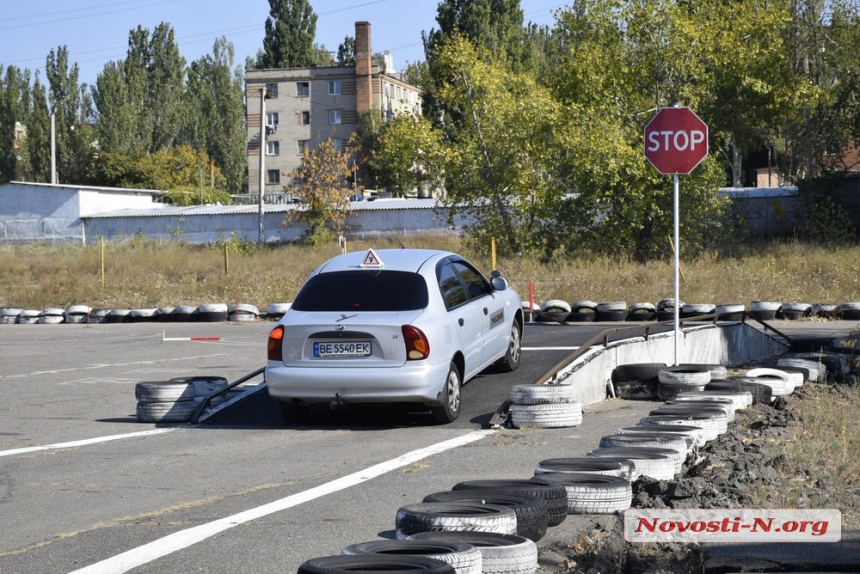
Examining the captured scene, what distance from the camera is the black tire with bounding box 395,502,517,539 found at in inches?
222

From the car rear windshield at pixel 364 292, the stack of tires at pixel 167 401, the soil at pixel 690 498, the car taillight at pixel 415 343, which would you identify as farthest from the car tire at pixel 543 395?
the stack of tires at pixel 167 401

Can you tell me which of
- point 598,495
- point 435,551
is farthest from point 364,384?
point 435,551

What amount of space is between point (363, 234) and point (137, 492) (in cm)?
5692

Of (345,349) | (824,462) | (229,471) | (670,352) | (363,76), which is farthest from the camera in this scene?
(363,76)

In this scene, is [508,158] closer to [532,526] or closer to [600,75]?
[600,75]

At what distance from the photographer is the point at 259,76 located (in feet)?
320

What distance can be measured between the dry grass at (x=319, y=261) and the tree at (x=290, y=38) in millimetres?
50144

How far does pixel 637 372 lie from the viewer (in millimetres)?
13984

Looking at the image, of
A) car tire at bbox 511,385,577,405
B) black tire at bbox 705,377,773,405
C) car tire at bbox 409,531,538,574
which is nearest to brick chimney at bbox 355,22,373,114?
black tire at bbox 705,377,773,405

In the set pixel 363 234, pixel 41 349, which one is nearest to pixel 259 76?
pixel 363 234

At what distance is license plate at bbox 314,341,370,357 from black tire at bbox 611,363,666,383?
4391 millimetres

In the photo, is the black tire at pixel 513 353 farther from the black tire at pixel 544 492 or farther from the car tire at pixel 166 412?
the black tire at pixel 544 492

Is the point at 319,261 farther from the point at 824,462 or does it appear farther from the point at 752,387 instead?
the point at 824,462

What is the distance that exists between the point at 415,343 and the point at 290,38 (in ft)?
300
